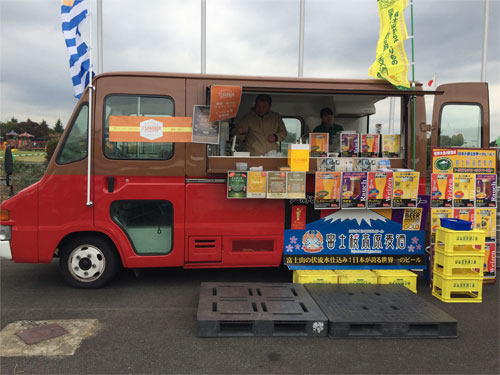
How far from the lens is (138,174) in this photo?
4.86 metres

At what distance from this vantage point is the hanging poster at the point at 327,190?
16.2ft

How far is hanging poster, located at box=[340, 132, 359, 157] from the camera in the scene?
17.9 ft

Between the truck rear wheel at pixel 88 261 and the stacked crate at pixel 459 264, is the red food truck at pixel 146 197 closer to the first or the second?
the truck rear wheel at pixel 88 261

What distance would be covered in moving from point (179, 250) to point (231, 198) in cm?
101

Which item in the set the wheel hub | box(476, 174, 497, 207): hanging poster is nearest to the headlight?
the wheel hub

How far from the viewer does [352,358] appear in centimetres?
336

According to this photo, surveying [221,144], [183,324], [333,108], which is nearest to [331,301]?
[183,324]

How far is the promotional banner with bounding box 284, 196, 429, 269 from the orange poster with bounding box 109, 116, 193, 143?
5.84 feet

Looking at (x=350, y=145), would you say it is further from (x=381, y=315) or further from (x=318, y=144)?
(x=381, y=315)

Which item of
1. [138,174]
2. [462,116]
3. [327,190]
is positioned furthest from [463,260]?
[138,174]

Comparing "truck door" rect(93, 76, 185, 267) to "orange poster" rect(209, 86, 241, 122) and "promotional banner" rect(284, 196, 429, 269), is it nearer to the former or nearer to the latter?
"orange poster" rect(209, 86, 241, 122)

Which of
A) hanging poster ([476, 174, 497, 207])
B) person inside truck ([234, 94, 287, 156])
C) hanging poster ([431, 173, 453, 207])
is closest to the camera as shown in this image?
hanging poster ([431, 173, 453, 207])

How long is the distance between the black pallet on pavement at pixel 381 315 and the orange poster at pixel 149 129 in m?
2.67

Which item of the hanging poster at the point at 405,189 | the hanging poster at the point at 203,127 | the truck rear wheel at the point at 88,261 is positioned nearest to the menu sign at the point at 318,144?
the hanging poster at the point at 405,189
